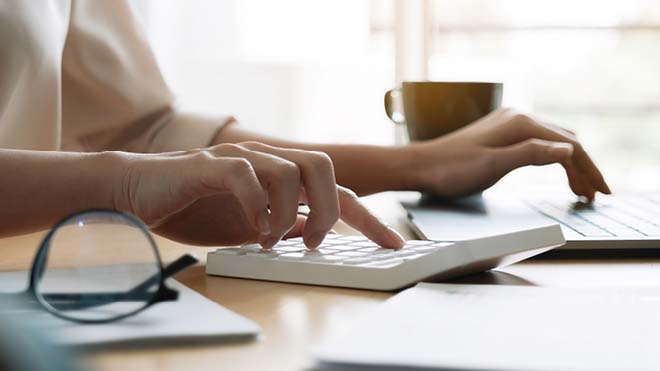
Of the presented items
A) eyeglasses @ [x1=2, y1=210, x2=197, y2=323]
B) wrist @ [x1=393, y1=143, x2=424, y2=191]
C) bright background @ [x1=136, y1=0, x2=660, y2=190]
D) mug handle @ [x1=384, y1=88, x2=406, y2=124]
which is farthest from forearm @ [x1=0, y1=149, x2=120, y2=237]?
bright background @ [x1=136, y1=0, x2=660, y2=190]

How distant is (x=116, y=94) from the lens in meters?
1.25

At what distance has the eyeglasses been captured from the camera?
1.50 feet

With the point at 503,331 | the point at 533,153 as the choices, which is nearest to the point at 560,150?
the point at 533,153

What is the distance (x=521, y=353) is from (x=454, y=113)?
0.92m

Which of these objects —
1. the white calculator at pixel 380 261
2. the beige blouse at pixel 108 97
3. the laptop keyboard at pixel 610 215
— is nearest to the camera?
the white calculator at pixel 380 261

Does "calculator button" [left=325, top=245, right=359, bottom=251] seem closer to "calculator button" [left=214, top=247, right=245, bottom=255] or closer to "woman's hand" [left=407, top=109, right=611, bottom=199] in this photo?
"calculator button" [left=214, top=247, right=245, bottom=255]

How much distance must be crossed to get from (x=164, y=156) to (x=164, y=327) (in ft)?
0.85

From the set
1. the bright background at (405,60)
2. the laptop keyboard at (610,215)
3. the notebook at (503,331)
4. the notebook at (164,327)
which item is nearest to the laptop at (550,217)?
the laptop keyboard at (610,215)

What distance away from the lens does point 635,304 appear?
0.52 metres

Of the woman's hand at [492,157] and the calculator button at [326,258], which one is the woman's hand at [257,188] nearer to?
the calculator button at [326,258]

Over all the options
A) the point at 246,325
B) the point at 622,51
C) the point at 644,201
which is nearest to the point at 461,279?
the point at 246,325

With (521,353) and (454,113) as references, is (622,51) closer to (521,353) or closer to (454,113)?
(454,113)

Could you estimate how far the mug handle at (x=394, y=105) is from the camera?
1.43 meters

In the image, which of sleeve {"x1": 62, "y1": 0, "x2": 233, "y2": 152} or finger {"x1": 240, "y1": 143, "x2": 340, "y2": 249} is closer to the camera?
finger {"x1": 240, "y1": 143, "x2": 340, "y2": 249}
